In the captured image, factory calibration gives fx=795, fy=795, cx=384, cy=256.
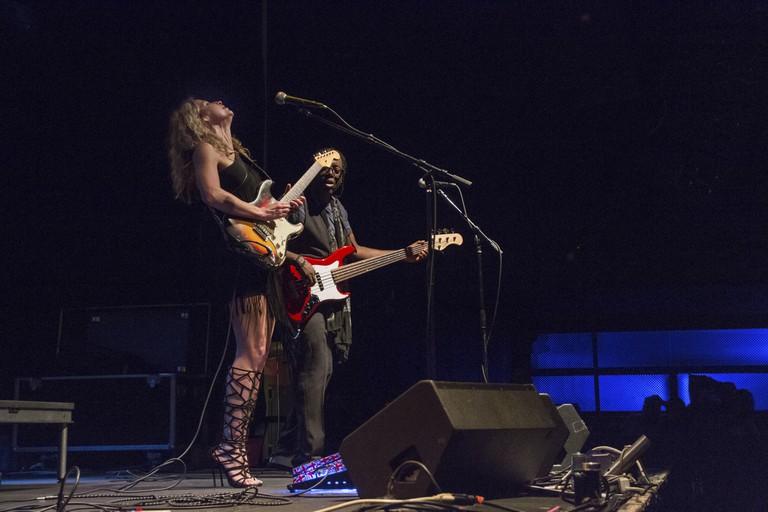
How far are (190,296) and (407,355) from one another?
161 centimetres

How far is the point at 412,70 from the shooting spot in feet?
19.0

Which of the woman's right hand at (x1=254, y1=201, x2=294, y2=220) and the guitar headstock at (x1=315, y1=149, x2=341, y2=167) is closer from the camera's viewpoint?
the woman's right hand at (x1=254, y1=201, x2=294, y2=220)

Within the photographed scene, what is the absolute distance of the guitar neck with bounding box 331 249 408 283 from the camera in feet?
10.2

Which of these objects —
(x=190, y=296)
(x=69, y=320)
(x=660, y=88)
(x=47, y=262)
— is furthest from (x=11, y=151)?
(x=660, y=88)

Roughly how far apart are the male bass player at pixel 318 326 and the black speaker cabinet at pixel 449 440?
0.97 metres

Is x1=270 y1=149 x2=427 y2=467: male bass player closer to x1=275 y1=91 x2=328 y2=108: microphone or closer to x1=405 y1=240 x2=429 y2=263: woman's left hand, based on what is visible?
x1=405 y1=240 x2=429 y2=263: woman's left hand

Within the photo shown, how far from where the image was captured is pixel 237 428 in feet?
9.62

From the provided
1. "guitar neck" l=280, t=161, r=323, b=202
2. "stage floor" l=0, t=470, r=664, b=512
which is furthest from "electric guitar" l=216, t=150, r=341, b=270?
"stage floor" l=0, t=470, r=664, b=512

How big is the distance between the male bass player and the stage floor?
223mm

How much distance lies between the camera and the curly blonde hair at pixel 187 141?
3047 mm

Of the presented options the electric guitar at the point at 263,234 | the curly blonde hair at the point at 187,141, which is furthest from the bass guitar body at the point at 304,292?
the curly blonde hair at the point at 187,141

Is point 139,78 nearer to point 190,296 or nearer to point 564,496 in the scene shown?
point 190,296

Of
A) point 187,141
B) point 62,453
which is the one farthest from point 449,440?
point 62,453

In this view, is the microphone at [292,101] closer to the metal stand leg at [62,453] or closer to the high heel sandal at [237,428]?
the high heel sandal at [237,428]
